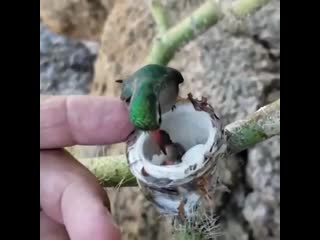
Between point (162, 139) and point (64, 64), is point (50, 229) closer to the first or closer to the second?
point (162, 139)

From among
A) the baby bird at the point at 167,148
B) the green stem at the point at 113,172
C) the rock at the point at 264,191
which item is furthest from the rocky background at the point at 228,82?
the baby bird at the point at 167,148

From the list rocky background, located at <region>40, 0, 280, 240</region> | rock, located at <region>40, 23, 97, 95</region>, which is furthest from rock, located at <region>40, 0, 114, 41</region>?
rocky background, located at <region>40, 0, 280, 240</region>

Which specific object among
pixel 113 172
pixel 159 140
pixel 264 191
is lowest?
pixel 264 191

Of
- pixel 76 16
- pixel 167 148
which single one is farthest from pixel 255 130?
pixel 76 16

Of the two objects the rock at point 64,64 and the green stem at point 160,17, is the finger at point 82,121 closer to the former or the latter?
the green stem at point 160,17
